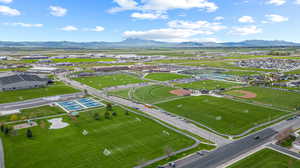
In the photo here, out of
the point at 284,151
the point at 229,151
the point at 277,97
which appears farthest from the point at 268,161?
the point at 277,97

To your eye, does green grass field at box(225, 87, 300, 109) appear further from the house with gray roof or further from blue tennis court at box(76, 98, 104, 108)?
the house with gray roof

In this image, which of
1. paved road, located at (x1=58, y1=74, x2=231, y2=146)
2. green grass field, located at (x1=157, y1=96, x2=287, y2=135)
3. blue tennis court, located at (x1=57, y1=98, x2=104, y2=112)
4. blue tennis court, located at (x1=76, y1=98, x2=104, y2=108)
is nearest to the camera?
paved road, located at (x1=58, y1=74, x2=231, y2=146)

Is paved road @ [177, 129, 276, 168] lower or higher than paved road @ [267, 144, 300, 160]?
lower

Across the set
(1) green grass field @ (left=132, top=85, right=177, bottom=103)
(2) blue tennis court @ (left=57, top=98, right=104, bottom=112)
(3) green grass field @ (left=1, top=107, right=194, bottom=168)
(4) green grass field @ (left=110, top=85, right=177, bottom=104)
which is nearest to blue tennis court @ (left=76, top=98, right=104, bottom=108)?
(2) blue tennis court @ (left=57, top=98, right=104, bottom=112)

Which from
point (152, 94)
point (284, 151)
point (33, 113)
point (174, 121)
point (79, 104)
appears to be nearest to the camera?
point (284, 151)

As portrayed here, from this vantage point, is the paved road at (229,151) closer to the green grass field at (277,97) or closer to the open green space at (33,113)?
the green grass field at (277,97)

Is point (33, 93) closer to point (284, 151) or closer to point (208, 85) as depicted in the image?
point (208, 85)

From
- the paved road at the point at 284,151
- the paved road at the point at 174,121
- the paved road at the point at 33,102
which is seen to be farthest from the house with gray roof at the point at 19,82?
the paved road at the point at 284,151
